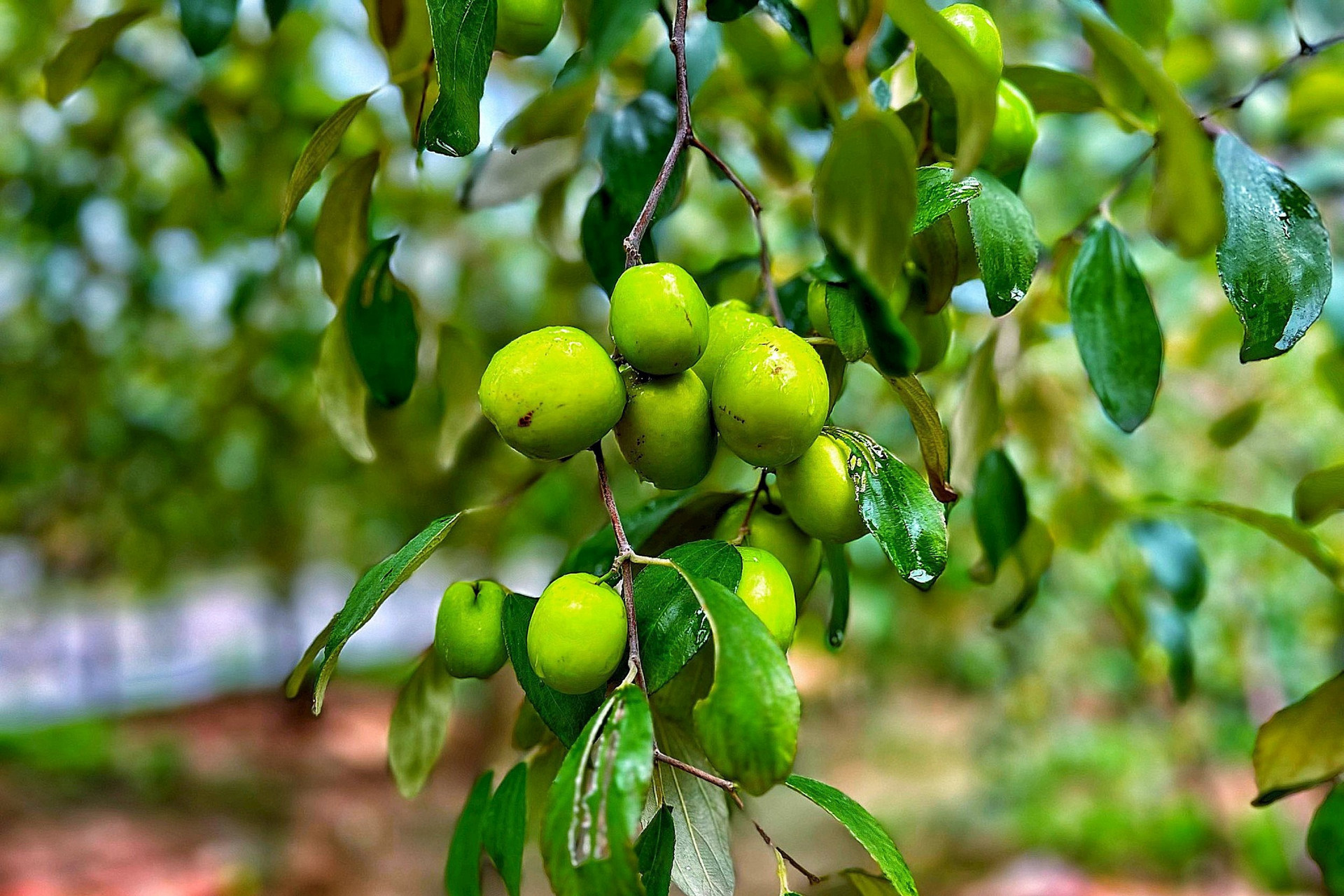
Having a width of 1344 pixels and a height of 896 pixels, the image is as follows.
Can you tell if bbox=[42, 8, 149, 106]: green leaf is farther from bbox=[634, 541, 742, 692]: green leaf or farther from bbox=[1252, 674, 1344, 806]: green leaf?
bbox=[1252, 674, 1344, 806]: green leaf

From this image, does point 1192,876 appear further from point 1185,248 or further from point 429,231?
point 1185,248

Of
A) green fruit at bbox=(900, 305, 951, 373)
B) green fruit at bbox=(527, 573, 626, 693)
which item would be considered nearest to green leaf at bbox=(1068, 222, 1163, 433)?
green fruit at bbox=(900, 305, 951, 373)

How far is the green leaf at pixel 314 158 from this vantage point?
386 millimetres

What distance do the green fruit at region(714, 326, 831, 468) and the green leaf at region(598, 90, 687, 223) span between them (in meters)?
0.16

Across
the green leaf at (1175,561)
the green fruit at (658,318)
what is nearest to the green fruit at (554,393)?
the green fruit at (658,318)

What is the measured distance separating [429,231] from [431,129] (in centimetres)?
145

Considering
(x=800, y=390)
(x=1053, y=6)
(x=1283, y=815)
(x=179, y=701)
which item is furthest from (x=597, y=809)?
(x=179, y=701)

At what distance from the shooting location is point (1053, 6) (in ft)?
4.17

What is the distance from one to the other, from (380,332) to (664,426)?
237 millimetres

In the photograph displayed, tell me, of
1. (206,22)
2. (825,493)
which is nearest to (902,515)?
(825,493)

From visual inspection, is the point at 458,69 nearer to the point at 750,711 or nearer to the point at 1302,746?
the point at 750,711

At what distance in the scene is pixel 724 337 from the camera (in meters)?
0.36

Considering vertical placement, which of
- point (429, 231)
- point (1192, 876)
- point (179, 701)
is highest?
point (429, 231)

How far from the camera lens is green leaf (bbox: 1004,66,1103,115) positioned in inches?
19.0
